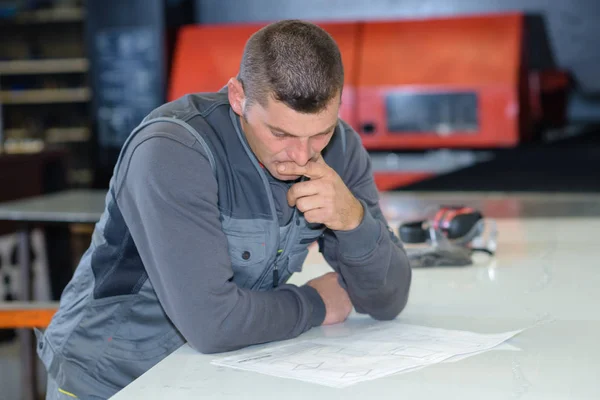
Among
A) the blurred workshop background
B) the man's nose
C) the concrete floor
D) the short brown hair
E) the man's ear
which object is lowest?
the concrete floor

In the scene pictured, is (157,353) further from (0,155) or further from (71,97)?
(71,97)

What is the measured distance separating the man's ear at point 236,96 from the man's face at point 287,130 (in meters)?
0.02

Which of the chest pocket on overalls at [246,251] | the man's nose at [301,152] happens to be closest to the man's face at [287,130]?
the man's nose at [301,152]

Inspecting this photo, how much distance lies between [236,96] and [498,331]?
22.8 inches

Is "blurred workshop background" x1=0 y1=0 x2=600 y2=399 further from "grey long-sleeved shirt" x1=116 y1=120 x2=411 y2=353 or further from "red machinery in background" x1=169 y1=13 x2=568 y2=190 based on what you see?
"grey long-sleeved shirt" x1=116 y1=120 x2=411 y2=353

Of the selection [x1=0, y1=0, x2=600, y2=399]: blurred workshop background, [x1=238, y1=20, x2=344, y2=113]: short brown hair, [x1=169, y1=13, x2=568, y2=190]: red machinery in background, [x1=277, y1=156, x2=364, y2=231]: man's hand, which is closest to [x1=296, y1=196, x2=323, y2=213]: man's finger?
[x1=277, y1=156, x2=364, y2=231]: man's hand

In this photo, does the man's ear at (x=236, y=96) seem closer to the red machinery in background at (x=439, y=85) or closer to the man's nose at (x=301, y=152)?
the man's nose at (x=301, y=152)

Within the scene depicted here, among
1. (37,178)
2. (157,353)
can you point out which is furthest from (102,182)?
(157,353)

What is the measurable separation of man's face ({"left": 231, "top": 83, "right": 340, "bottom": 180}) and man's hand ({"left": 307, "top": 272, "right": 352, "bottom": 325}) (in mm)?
240

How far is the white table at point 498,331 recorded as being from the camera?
1070 mm

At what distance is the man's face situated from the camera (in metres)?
1.30

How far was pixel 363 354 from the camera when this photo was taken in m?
1.24

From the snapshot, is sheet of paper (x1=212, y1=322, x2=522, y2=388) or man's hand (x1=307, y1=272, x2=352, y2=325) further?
man's hand (x1=307, y1=272, x2=352, y2=325)

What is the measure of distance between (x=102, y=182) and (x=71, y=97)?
73.9 inches
